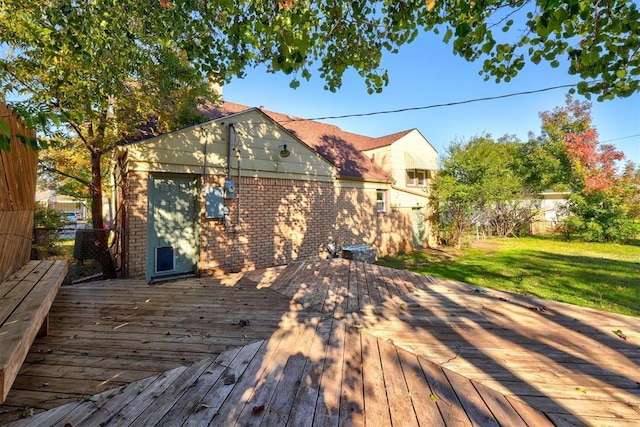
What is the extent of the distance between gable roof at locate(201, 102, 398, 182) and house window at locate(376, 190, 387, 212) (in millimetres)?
644

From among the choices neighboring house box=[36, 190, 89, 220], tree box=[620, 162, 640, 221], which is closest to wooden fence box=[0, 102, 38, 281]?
neighboring house box=[36, 190, 89, 220]

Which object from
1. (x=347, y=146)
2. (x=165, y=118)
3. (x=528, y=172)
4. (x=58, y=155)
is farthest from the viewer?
(x=528, y=172)

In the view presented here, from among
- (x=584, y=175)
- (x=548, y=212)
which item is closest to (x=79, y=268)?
(x=584, y=175)

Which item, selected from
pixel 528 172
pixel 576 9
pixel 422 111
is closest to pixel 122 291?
pixel 576 9

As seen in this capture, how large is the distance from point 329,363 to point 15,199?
178 inches

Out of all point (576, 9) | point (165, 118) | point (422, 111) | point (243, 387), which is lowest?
point (243, 387)

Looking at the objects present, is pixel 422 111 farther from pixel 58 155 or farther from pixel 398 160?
pixel 58 155

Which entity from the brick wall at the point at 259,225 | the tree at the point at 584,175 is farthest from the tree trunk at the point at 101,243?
the tree at the point at 584,175

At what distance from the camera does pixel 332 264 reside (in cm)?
766

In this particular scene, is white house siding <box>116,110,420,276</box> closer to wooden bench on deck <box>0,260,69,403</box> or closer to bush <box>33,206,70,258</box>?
wooden bench on deck <box>0,260,69,403</box>

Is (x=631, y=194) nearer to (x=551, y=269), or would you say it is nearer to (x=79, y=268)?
(x=551, y=269)

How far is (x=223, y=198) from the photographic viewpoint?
6.79 meters

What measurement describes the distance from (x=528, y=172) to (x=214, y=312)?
25.9 meters

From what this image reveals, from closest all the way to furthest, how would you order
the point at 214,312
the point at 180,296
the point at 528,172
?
the point at 214,312 < the point at 180,296 < the point at 528,172
